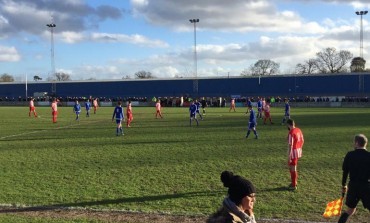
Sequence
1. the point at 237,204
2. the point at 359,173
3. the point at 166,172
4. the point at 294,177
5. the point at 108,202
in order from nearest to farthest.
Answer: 1. the point at 237,204
2. the point at 359,173
3. the point at 108,202
4. the point at 294,177
5. the point at 166,172

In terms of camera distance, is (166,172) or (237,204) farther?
(166,172)

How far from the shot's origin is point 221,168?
497 inches

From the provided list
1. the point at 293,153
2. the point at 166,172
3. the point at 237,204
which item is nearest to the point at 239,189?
the point at 237,204

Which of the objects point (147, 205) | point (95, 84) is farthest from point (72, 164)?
point (95, 84)

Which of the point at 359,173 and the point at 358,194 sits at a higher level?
the point at 359,173

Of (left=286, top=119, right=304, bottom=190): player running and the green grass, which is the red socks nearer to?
(left=286, top=119, right=304, bottom=190): player running

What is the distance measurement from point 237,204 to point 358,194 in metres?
4.08

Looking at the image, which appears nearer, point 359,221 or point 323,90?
Answer: point 359,221

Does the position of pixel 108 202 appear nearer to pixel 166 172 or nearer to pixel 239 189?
pixel 166 172

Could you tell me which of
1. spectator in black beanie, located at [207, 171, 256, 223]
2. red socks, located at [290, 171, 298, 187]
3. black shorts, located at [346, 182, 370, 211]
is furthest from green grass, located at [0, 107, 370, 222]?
spectator in black beanie, located at [207, 171, 256, 223]

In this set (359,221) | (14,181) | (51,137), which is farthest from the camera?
(51,137)

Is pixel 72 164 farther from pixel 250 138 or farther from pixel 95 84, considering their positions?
pixel 95 84

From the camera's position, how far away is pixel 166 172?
1216cm

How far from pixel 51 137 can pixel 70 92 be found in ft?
239
